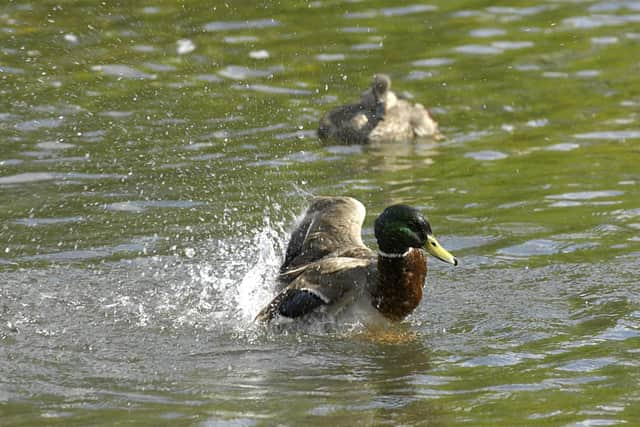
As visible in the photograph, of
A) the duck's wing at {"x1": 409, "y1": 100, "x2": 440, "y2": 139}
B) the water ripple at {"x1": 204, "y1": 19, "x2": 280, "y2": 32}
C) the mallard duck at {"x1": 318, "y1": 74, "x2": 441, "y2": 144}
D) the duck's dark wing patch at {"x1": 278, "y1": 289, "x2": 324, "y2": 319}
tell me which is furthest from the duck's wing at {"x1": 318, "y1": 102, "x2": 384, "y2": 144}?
the duck's dark wing patch at {"x1": 278, "y1": 289, "x2": 324, "y2": 319}

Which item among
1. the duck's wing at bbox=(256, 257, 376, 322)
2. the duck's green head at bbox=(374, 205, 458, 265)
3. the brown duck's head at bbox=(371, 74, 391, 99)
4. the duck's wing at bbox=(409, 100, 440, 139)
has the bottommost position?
the duck's wing at bbox=(409, 100, 440, 139)

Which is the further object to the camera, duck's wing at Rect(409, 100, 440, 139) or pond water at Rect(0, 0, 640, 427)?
duck's wing at Rect(409, 100, 440, 139)

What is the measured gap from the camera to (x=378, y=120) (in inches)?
535

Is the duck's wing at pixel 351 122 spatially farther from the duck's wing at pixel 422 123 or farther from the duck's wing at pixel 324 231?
the duck's wing at pixel 324 231

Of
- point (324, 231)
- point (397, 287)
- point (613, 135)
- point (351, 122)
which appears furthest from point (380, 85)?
point (397, 287)

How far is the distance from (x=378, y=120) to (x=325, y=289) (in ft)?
18.0

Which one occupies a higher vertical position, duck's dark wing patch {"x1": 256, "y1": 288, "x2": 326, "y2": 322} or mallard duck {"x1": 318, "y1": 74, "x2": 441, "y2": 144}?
duck's dark wing patch {"x1": 256, "y1": 288, "x2": 326, "y2": 322}

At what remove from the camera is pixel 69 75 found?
14523 millimetres

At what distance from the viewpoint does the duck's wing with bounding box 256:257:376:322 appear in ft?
27.3

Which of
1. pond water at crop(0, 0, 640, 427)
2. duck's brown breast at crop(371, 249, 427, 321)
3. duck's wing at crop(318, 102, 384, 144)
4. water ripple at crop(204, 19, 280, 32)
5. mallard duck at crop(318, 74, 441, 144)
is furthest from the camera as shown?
water ripple at crop(204, 19, 280, 32)

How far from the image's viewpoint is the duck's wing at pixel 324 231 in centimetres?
901

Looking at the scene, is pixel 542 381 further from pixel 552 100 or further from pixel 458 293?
pixel 552 100

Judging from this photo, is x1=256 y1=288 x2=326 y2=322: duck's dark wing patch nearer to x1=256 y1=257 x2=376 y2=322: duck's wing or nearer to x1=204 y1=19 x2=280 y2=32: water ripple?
x1=256 y1=257 x2=376 y2=322: duck's wing

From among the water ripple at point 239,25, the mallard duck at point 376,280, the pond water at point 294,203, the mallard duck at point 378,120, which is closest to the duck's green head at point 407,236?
the mallard duck at point 376,280
